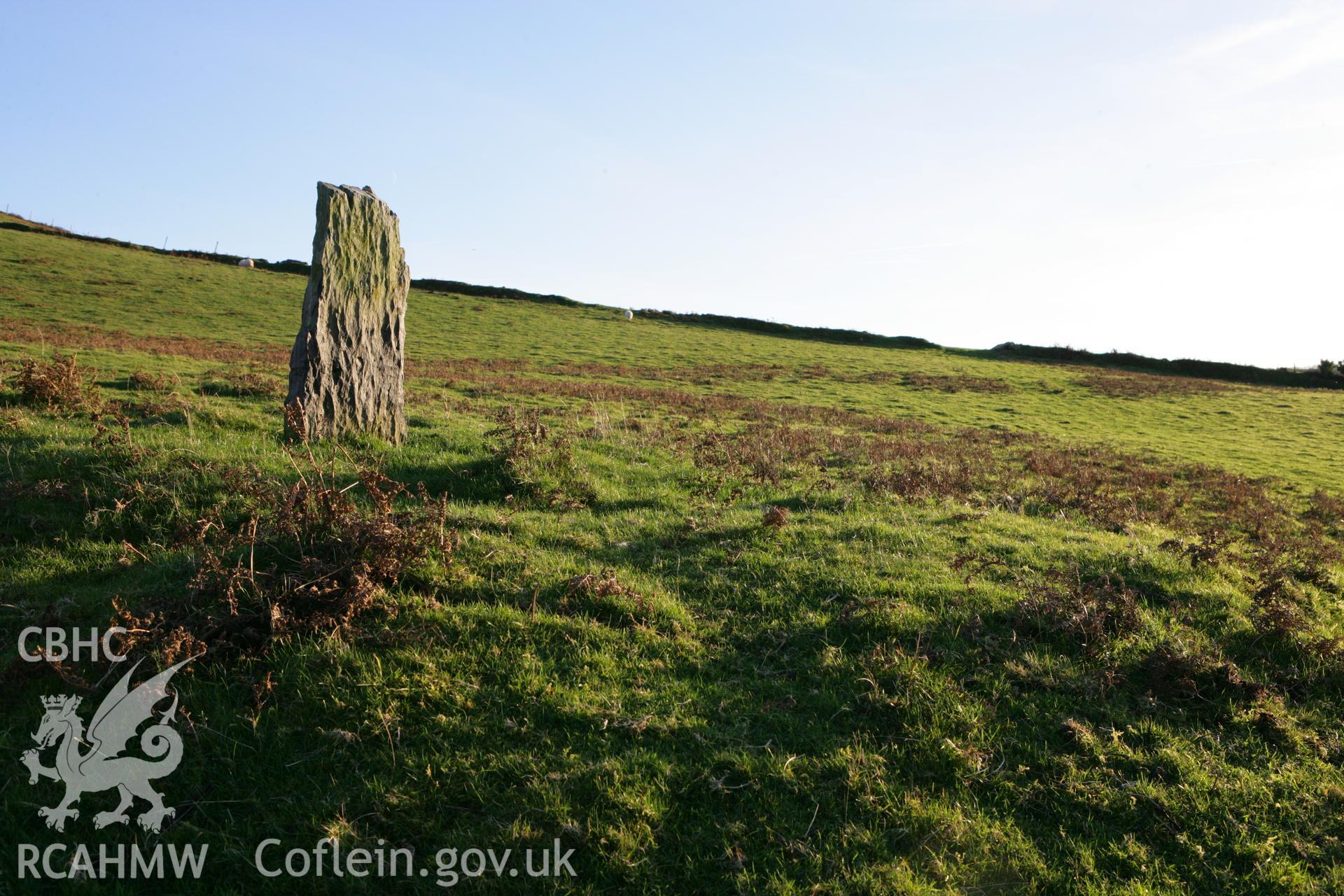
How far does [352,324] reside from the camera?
37.2 ft

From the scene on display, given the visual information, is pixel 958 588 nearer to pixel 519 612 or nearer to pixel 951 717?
pixel 951 717

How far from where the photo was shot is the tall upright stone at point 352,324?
10891mm

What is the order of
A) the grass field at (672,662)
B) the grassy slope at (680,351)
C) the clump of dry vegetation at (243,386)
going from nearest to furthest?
the grass field at (672,662), the clump of dry vegetation at (243,386), the grassy slope at (680,351)

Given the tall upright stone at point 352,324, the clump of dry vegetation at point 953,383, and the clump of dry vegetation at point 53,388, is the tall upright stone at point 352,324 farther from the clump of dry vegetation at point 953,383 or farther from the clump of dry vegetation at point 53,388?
the clump of dry vegetation at point 953,383

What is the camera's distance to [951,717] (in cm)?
541

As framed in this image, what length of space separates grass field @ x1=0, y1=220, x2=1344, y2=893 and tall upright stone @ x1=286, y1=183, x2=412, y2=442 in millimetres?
703

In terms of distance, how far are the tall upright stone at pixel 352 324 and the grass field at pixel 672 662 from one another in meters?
0.70

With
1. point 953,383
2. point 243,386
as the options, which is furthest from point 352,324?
point 953,383

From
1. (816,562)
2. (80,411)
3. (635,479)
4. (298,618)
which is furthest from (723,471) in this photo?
(80,411)

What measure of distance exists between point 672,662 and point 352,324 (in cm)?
834

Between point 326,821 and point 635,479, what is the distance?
7475 millimetres

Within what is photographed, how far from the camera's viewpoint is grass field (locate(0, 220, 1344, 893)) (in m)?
4.34

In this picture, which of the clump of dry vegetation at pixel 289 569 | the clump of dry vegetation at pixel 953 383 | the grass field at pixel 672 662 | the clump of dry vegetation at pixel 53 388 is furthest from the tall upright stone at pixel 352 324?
the clump of dry vegetation at pixel 953 383

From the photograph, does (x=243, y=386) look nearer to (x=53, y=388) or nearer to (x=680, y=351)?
(x=53, y=388)
